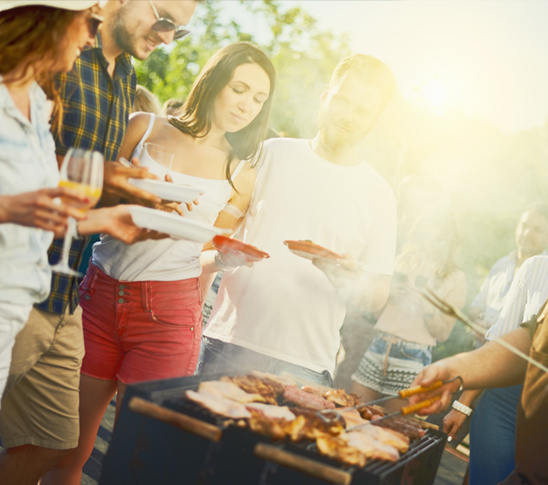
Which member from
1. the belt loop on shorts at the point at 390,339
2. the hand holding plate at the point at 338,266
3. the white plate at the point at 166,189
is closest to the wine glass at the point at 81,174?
the white plate at the point at 166,189

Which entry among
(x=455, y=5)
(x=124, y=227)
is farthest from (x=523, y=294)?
(x=455, y=5)

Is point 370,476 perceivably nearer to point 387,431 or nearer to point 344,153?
point 387,431

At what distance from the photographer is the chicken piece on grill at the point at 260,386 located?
2123mm

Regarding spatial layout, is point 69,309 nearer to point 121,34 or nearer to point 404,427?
point 121,34

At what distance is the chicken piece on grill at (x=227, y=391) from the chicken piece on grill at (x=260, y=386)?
0.04 m

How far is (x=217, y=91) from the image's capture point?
2750 mm

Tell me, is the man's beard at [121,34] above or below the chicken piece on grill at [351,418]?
above

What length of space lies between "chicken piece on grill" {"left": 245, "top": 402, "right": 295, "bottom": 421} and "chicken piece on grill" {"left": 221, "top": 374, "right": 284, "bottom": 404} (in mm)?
133

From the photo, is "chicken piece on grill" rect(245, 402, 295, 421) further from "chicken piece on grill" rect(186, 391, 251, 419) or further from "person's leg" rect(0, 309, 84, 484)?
"person's leg" rect(0, 309, 84, 484)

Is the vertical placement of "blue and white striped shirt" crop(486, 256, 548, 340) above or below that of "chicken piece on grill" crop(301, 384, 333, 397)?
above

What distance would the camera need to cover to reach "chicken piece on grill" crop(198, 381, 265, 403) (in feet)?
6.39

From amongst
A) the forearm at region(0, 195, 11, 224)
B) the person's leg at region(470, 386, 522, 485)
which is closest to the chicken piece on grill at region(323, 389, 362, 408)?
the person's leg at region(470, 386, 522, 485)

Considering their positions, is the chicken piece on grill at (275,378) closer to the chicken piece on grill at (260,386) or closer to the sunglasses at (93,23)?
the chicken piece on grill at (260,386)

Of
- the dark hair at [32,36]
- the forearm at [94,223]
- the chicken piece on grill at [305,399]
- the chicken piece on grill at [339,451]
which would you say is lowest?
the chicken piece on grill at [305,399]
